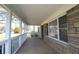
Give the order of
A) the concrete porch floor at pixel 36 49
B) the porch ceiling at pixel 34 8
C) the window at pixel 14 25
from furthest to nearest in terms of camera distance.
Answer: the window at pixel 14 25
the concrete porch floor at pixel 36 49
the porch ceiling at pixel 34 8

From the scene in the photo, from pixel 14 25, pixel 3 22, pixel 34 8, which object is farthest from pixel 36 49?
pixel 3 22

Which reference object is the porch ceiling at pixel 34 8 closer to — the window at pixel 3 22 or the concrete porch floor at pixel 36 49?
the window at pixel 3 22

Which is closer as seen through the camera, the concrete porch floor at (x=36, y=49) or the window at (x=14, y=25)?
the concrete porch floor at (x=36, y=49)

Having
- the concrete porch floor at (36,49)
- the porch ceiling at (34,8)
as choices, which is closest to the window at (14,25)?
the porch ceiling at (34,8)

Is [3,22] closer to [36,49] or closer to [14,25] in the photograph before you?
[14,25]

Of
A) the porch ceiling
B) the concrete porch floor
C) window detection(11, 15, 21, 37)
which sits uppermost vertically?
the porch ceiling

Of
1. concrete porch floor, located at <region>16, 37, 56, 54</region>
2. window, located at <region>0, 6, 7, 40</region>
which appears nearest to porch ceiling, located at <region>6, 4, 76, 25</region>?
window, located at <region>0, 6, 7, 40</region>

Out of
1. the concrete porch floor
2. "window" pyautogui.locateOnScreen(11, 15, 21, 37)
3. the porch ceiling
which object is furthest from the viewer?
"window" pyautogui.locateOnScreen(11, 15, 21, 37)

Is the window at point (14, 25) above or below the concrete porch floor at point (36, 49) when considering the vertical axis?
above

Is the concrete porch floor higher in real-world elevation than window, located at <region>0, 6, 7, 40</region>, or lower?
lower

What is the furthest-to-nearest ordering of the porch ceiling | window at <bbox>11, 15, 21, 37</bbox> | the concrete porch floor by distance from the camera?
window at <bbox>11, 15, 21, 37</bbox>, the concrete porch floor, the porch ceiling

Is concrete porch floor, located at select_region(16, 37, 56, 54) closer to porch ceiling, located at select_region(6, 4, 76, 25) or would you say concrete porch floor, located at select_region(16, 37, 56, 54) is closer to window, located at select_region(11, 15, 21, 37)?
window, located at select_region(11, 15, 21, 37)
